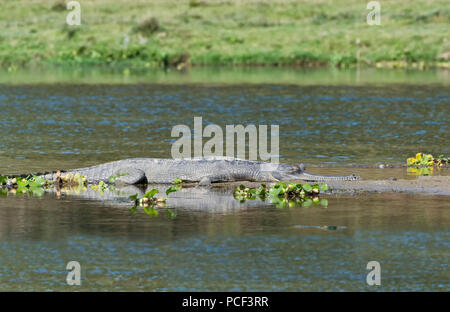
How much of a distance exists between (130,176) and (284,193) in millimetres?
3072

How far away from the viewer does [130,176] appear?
17.6 m

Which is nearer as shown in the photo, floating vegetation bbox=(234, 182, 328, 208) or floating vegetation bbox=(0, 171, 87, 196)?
floating vegetation bbox=(234, 182, 328, 208)

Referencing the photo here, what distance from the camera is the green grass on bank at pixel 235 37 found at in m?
57.9

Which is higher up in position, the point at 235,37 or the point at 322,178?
the point at 235,37

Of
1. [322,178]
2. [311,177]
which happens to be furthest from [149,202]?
[322,178]

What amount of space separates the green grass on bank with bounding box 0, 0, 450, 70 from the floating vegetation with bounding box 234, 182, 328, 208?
41.6 meters

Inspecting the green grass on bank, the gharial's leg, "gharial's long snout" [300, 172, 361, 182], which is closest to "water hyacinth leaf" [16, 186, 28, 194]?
the gharial's leg

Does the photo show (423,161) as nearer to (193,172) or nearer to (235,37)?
(193,172)

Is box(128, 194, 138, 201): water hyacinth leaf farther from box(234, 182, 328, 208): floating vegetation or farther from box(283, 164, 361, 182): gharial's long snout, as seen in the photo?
box(283, 164, 361, 182): gharial's long snout

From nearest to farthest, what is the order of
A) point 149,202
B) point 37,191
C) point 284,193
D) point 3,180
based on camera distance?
point 149,202 → point 284,193 → point 37,191 → point 3,180

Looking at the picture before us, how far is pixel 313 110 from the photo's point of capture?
110ft

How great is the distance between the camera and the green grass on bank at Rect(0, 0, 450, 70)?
5794 centimetres

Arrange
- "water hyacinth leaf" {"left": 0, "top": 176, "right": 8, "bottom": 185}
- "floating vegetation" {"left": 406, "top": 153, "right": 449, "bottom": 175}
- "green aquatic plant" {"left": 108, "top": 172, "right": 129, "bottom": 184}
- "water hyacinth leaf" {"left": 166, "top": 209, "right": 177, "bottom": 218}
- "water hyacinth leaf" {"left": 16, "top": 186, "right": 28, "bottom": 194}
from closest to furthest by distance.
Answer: "water hyacinth leaf" {"left": 166, "top": 209, "right": 177, "bottom": 218}, "water hyacinth leaf" {"left": 16, "top": 186, "right": 28, "bottom": 194}, "water hyacinth leaf" {"left": 0, "top": 176, "right": 8, "bottom": 185}, "green aquatic plant" {"left": 108, "top": 172, "right": 129, "bottom": 184}, "floating vegetation" {"left": 406, "top": 153, "right": 449, "bottom": 175}

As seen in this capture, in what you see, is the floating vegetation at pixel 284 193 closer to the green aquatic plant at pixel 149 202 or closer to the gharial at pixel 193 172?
the gharial at pixel 193 172
